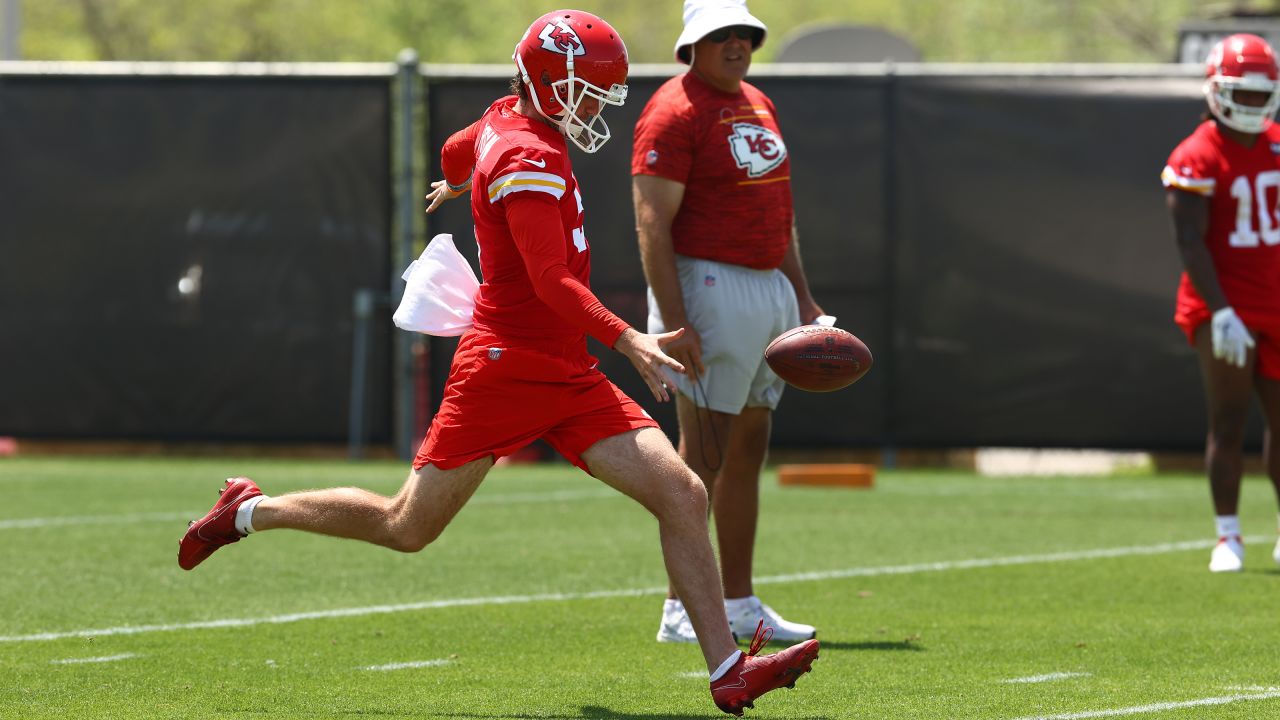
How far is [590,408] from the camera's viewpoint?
5406mm

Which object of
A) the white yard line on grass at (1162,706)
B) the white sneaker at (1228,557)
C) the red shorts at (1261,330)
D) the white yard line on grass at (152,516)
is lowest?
the white yard line on grass at (152,516)

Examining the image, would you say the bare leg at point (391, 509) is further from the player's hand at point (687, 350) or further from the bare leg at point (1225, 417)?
the bare leg at point (1225, 417)

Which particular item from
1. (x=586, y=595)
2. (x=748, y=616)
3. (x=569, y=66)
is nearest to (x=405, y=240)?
(x=586, y=595)

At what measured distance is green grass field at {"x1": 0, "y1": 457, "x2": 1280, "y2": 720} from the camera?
548cm

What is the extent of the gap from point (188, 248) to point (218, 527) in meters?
8.67

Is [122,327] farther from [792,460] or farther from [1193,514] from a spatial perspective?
[1193,514]

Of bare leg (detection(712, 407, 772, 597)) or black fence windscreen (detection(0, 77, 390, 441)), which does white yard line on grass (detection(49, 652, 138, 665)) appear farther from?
black fence windscreen (detection(0, 77, 390, 441))

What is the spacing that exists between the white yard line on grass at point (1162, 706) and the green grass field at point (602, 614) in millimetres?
14

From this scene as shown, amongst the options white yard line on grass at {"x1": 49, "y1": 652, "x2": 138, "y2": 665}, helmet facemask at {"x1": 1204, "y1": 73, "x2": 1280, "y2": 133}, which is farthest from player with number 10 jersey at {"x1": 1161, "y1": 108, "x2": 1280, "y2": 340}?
white yard line on grass at {"x1": 49, "y1": 652, "x2": 138, "y2": 665}

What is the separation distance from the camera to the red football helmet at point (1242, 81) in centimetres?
823

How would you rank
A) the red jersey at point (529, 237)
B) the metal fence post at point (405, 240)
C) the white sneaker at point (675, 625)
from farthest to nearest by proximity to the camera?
the metal fence post at point (405, 240) → the white sneaker at point (675, 625) → the red jersey at point (529, 237)

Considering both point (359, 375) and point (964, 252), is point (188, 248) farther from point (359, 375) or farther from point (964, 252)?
point (964, 252)

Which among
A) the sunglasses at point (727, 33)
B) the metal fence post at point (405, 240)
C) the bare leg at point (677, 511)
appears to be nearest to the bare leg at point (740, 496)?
the sunglasses at point (727, 33)

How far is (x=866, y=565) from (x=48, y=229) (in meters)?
7.89
